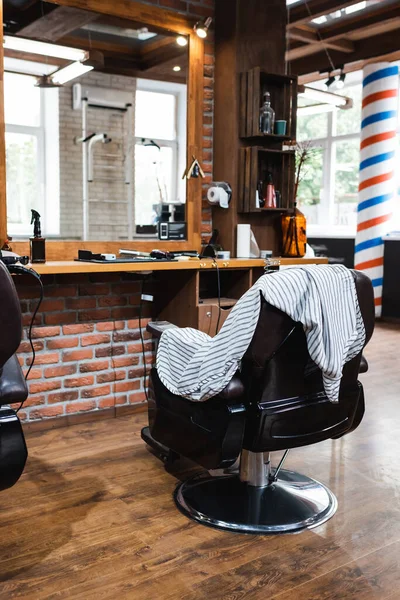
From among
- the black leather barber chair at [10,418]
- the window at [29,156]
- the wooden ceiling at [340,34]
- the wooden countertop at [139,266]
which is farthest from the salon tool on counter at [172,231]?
the wooden ceiling at [340,34]

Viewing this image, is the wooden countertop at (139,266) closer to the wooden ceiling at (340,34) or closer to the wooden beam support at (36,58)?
the wooden beam support at (36,58)

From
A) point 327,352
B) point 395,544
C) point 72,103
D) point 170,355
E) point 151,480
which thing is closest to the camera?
point 327,352

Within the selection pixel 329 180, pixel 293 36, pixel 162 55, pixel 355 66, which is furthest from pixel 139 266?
pixel 329 180

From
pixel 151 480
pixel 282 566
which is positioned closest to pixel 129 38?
pixel 151 480

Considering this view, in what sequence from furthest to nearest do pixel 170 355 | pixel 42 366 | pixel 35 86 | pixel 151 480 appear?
pixel 35 86, pixel 42 366, pixel 151 480, pixel 170 355

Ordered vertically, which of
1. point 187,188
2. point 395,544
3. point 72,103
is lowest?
point 395,544

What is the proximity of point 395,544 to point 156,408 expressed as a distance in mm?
976

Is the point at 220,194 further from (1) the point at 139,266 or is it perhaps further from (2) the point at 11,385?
(2) the point at 11,385

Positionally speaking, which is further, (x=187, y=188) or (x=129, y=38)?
(x=187, y=188)

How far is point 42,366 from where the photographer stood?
3.27 meters

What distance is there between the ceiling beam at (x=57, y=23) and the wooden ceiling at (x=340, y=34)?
9.16 ft

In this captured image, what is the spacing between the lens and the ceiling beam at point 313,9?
212 inches

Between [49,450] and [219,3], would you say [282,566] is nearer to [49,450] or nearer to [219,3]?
[49,450]

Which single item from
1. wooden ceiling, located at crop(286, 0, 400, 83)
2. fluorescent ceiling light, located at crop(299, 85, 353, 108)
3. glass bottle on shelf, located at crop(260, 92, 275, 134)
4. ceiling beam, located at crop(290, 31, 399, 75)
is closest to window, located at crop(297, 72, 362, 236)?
ceiling beam, located at crop(290, 31, 399, 75)
